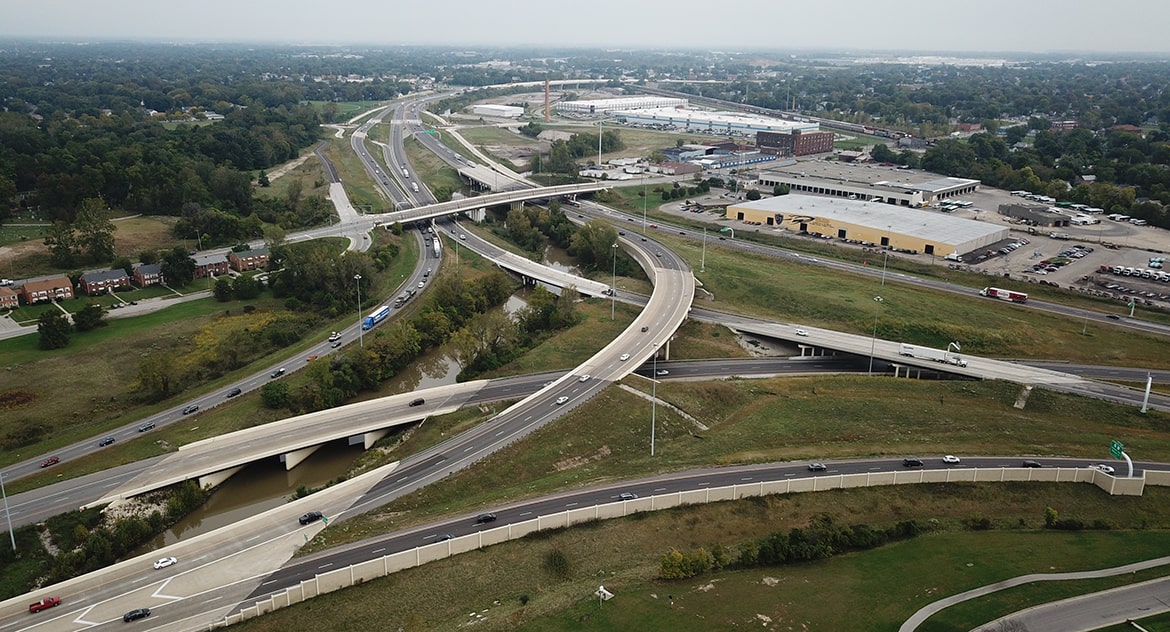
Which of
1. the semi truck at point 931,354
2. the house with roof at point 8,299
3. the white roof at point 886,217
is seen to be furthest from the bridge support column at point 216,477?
the white roof at point 886,217

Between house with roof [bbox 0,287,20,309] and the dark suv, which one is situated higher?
house with roof [bbox 0,287,20,309]

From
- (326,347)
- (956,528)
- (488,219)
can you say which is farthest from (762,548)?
(488,219)

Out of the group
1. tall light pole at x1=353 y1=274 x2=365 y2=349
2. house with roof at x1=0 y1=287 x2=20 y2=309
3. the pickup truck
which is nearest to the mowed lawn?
the pickup truck

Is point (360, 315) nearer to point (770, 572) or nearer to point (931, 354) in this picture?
point (770, 572)

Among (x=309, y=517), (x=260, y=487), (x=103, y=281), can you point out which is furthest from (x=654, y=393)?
(x=103, y=281)

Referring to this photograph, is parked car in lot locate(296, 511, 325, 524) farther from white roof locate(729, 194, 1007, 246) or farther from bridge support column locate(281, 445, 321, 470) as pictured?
white roof locate(729, 194, 1007, 246)
